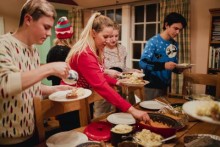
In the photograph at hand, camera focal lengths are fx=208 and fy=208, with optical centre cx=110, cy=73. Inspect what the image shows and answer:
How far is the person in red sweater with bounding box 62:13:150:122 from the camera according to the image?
1.32 m

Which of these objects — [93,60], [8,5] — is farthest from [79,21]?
[93,60]

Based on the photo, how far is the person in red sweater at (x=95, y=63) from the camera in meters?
1.32

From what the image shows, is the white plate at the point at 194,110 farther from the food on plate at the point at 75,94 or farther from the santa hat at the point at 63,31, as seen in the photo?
the santa hat at the point at 63,31

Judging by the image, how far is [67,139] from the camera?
1.12 m

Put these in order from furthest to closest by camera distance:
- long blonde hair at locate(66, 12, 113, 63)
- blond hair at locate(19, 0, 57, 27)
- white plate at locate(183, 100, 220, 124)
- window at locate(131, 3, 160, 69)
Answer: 1. window at locate(131, 3, 160, 69)
2. long blonde hair at locate(66, 12, 113, 63)
3. blond hair at locate(19, 0, 57, 27)
4. white plate at locate(183, 100, 220, 124)

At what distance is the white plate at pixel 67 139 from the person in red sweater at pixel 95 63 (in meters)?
0.31

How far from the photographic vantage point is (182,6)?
349 cm

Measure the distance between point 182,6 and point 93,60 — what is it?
2.70 m

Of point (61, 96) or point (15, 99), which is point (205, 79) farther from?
point (15, 99)

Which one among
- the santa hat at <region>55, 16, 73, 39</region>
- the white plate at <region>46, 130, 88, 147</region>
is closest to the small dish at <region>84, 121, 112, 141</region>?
the white plate at <region>46, 130, 88, 147</region>

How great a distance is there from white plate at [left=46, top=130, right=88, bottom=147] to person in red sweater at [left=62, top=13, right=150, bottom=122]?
31cm

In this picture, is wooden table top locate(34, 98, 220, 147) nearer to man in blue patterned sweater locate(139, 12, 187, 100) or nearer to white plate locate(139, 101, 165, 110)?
white plate locate(139, 101, 165, 110)

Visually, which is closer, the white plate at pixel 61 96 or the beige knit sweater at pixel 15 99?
the beige knit sweater at pixel 15 99

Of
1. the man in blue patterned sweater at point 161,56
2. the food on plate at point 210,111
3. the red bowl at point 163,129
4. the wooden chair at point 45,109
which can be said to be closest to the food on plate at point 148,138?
the red bowl at point 163,129
